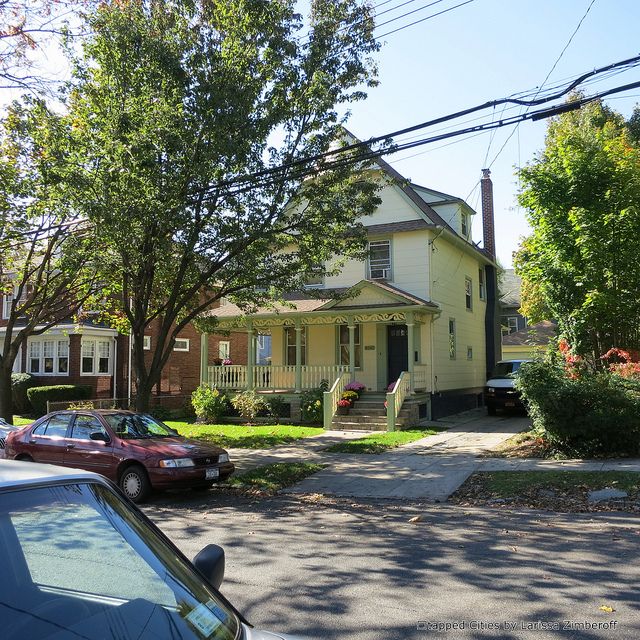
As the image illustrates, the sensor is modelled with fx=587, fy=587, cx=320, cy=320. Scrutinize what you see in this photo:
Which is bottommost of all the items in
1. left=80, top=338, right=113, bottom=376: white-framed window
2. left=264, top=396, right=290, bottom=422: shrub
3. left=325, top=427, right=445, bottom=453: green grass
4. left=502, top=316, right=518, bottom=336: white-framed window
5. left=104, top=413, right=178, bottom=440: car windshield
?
left=325, top=427, right=445, bottom=453: green grass

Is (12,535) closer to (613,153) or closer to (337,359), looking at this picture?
(613,153)

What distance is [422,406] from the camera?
811 inches

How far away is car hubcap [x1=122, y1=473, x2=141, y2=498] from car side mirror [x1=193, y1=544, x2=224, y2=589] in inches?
298

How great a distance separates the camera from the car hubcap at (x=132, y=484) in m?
9.66

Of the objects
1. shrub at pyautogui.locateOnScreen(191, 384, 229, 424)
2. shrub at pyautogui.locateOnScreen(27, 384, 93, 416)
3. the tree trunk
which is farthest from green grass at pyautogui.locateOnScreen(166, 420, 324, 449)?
shrub at pyautogui.locateOnScreen(27, 384, 93, 416)

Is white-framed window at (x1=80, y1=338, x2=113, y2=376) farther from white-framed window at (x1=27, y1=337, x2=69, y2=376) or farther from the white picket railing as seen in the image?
the white picket railing

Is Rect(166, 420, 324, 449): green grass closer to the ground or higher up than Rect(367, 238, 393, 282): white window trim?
closer to the ground

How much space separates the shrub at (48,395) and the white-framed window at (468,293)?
1766 cm

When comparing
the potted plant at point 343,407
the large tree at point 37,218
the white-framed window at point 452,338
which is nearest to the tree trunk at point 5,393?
the large tree at point 37,218

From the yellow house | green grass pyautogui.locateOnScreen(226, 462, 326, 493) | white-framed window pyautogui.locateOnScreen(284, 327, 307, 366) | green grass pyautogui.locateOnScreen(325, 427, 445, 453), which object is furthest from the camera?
white-framed window pyautogui.locateOnScreen(284, 327, 307, 366)

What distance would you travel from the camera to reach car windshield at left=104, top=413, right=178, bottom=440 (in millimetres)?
10422

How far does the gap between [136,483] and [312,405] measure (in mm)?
10456

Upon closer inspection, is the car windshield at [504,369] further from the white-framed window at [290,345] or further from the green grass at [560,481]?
the green grass at [560,481]

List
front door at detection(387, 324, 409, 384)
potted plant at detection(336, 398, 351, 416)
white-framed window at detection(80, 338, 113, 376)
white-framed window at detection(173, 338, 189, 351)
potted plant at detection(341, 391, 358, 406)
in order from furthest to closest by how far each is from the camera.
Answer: white-framed window at detection(173, 338, 189, 351) < white-framed window at detection(80, 338, 113, 376) < front door at detection(387, 324, 409, 384) < potted plant at detection(341, 391, 358, 406) < potted plant at detection(336, 398, 351, 416)
